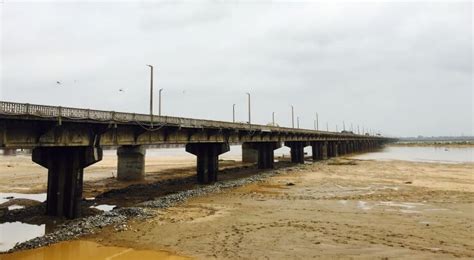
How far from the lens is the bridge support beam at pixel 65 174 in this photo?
18.4 meters

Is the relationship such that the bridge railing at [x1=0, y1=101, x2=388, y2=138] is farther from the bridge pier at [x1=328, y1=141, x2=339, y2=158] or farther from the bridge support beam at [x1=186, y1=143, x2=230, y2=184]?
the bridge pier at [x1=328, y1=141, x2=339, y2=158]

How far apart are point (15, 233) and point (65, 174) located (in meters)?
4.02

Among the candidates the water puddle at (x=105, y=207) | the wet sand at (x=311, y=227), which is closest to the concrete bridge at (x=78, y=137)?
the water puddle at (x=105, y=207)

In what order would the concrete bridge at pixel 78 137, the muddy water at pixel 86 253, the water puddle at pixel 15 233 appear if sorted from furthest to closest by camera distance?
the concrete bridge at pixel 78 137, the water puddle at pixel 15 233, the muddy water at pixel 86 253

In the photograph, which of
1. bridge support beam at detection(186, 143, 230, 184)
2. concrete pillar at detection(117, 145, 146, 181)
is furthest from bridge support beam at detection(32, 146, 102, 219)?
concrete pillar at detection(117, 145, 146, 181)

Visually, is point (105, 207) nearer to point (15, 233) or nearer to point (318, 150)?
point (15, 233)

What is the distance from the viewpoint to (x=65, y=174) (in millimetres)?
18875

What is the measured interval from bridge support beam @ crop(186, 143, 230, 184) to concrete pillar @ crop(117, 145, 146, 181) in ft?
21.5

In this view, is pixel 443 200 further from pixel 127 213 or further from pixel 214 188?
pixel 127 213

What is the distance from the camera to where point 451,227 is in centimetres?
1606

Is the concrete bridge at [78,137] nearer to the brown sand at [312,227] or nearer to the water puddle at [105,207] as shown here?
the water puddle at [105,207]

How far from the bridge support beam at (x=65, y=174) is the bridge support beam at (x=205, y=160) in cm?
1427

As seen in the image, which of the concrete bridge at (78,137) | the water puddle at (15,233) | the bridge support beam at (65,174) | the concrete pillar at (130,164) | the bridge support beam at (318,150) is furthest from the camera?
the bridge support beam at (318,150)

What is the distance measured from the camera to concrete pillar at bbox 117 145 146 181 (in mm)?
37188
